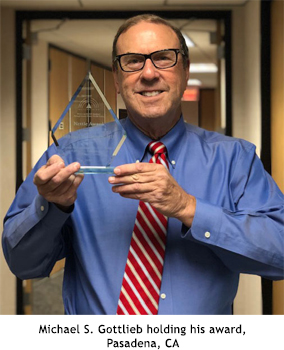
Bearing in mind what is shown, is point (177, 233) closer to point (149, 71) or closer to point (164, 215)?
point (164, 215)

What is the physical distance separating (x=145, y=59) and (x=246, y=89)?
6.69ft

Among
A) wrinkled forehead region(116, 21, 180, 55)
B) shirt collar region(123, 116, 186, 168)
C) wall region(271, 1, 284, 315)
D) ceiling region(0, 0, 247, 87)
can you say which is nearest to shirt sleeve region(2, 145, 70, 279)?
shirt collar region(123, 116, 186, 168)

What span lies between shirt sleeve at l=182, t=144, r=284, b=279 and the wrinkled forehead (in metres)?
0.38

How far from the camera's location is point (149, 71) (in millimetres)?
1027

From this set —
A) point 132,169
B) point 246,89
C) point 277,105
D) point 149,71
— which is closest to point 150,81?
point 149,71

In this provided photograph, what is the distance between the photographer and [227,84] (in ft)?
9.73

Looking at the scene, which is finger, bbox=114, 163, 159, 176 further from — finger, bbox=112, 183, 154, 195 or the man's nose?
the man's nose

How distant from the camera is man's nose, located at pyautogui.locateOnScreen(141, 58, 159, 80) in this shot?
1.03 meters

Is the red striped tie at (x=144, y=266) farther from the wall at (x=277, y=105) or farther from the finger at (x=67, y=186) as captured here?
the wall at (x=277, y=105)

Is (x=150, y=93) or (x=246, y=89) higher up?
(x=246, y=89)

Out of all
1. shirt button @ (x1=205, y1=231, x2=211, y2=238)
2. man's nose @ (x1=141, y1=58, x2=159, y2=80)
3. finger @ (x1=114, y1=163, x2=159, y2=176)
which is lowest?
shirt button @ (x1=205, y1=231, x2=211, y2=238)

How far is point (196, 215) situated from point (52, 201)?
0.30 meters
